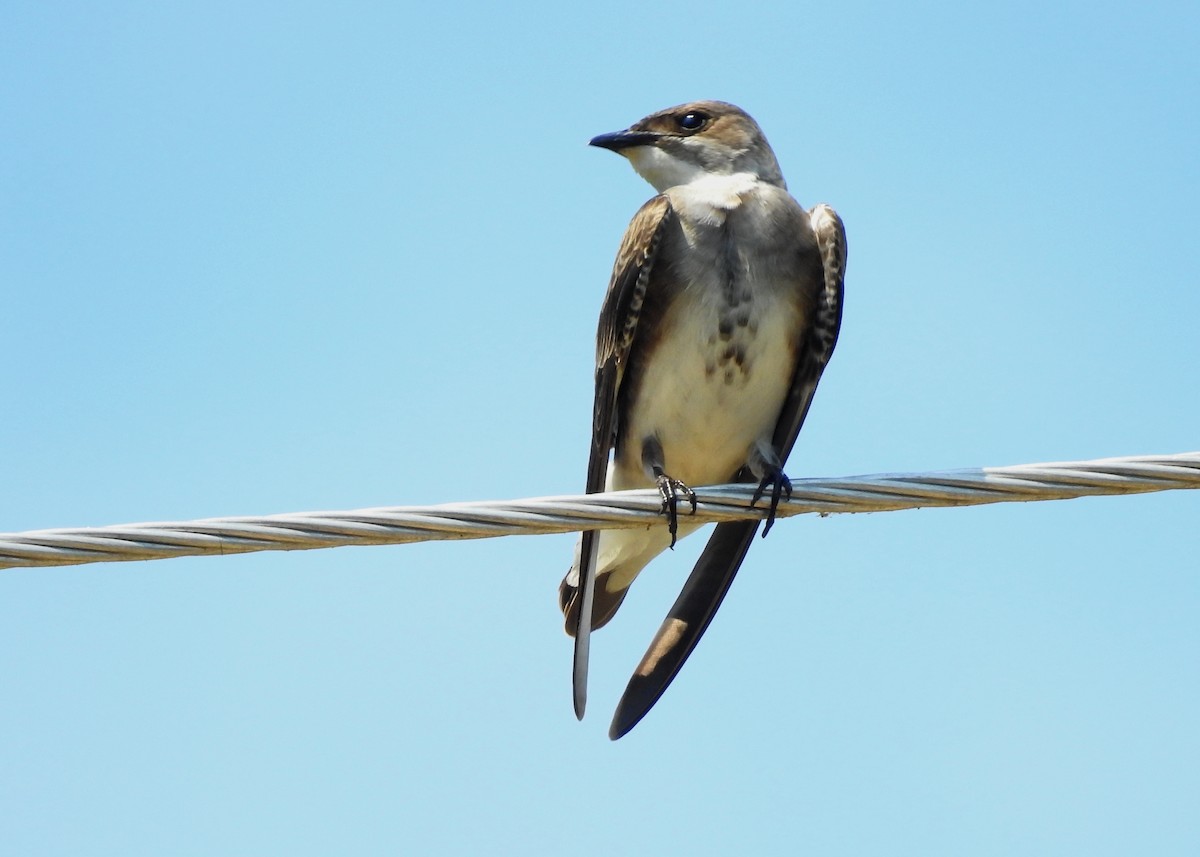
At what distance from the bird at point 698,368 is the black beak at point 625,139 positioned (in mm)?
762

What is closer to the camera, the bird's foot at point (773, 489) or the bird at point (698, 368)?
the bird's foot at point (773, 489)

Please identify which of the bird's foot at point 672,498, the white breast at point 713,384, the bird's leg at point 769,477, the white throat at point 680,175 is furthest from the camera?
the white throat at point 680,175

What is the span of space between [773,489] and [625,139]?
2.66 m

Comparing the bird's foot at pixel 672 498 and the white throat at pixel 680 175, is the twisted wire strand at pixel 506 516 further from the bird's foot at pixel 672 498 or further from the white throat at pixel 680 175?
the white throat at pixel 680 175

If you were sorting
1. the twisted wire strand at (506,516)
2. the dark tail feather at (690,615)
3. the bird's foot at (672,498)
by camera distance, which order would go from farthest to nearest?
the dark tail feather at (690,615) < the bird's foot at (672,498) < the twisted wire strand at (506,516)

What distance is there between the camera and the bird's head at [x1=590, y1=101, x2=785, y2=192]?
8.23 meters

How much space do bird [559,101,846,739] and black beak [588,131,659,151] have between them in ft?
2.50

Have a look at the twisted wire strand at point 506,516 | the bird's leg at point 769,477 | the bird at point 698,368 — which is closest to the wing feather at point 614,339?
the bird at point 698,368

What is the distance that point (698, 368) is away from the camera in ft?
23.6

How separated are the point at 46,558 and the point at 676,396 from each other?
3.37 metres

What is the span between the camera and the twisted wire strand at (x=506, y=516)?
4488mm

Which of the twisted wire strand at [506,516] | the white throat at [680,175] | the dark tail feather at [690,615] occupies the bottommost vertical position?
the dark tail feather at [690,615]

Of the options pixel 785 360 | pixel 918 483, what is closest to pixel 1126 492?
pixel 918 483

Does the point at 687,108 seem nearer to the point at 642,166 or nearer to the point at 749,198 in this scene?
the point at 642,166
